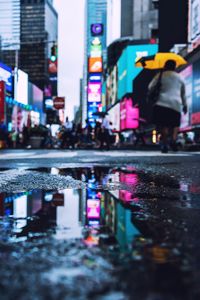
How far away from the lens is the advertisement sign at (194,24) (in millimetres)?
28797

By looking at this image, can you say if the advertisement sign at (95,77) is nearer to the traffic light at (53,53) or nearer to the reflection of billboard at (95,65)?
the reflection of billboard at (95,65)

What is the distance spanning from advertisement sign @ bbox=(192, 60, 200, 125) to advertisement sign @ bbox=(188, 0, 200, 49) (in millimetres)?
1749

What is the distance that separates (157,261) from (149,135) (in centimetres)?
6222

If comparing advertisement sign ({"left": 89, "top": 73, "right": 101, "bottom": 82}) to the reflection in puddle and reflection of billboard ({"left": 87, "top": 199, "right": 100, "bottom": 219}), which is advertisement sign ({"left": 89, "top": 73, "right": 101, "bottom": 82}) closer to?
the reflection in puddle

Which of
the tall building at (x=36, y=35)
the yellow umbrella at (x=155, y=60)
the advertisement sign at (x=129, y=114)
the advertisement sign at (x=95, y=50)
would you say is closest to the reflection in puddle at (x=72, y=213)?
the yellow umbrella at (x=155, y=60)

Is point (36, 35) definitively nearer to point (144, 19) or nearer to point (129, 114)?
point (144, 19)

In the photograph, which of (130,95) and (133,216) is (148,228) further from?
(130,95)

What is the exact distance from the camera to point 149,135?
62594mm

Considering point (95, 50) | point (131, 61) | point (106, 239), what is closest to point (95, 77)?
point (95, 50)

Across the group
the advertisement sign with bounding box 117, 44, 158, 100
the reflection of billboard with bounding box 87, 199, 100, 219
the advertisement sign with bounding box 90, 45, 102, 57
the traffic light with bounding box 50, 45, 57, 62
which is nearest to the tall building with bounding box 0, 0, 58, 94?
the advertisement sign with bounding box 90, 45, 102, 57

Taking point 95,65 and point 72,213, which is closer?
point 72,213

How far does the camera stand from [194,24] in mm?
29453

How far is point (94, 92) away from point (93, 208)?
12849cm

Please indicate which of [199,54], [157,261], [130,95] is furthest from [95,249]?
[130,95]
